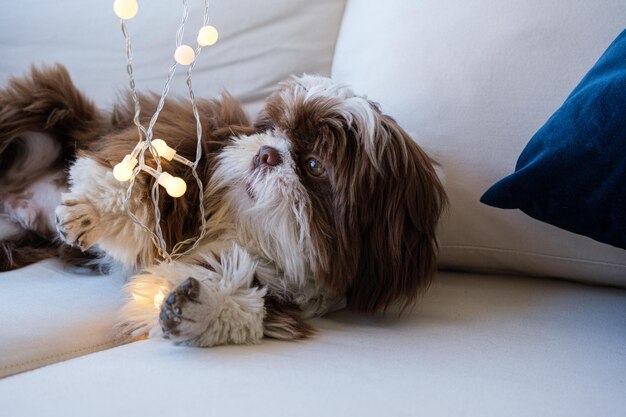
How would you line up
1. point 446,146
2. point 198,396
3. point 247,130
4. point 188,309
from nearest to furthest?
point 198,396 < point 188,309 < point 247,130 < point 446,146

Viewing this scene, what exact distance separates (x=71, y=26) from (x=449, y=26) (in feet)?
3.43

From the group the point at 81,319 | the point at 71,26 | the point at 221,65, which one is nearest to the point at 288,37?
the point at 221,65

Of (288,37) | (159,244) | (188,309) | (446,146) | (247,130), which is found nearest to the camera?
(188,309)

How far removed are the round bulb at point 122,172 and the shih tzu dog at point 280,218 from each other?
6 cm

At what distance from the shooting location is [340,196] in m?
1.12

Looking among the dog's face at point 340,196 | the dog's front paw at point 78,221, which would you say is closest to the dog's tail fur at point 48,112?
the dog's front paw at point 78,221

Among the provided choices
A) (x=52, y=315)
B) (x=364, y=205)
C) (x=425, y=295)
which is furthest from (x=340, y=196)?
(x=52, y=315)

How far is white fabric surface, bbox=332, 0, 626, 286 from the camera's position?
1.33m

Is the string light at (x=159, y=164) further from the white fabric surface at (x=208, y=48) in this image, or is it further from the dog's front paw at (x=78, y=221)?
the white fabric surface at (x=208, y=48)

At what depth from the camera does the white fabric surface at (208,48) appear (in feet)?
5.73

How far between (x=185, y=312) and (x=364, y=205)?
13.7 inches

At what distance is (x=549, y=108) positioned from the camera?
133 centimetres

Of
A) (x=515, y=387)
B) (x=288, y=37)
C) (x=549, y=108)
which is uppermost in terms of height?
(x=288, y=37)

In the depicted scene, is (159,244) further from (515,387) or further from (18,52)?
(18,52)
